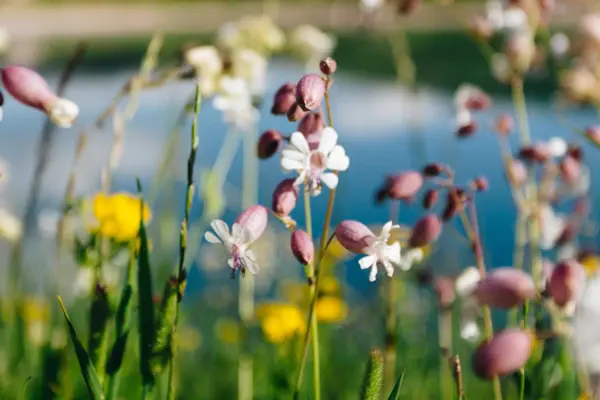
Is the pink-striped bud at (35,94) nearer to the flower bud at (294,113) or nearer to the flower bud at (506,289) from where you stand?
the flower bud at (294,113)

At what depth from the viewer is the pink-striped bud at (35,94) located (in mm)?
719

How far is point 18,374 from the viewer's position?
1.44 meters

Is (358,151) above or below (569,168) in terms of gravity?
above

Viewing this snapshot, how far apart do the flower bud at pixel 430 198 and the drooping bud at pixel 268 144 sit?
183 millimetres

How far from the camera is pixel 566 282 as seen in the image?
0.52m

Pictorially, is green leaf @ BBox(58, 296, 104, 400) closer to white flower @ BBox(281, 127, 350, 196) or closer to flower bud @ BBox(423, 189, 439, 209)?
white flower @ BBox(281, 127, 350, 196)


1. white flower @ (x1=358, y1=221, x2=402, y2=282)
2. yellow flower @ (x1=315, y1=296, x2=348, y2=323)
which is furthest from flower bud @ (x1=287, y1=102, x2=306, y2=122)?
yellow flower @ (x1=315, y1=296, x2=348, y2=323)

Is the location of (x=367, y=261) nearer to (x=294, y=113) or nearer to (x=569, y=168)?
(x=294, y=113)

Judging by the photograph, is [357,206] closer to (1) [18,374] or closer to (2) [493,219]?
(2) [493,219]

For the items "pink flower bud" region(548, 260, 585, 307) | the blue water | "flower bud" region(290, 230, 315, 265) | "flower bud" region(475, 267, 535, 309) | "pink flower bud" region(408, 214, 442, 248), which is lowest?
"flower bud" region(475, 267, 535, 309)

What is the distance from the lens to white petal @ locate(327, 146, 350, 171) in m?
0.62

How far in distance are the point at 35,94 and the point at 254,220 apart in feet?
0.76

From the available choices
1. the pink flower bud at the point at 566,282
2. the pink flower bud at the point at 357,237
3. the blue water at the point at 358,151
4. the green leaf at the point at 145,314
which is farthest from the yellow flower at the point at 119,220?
the pink flower bud at the point at 566,282

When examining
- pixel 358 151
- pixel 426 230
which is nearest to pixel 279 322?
pixel 426 230
